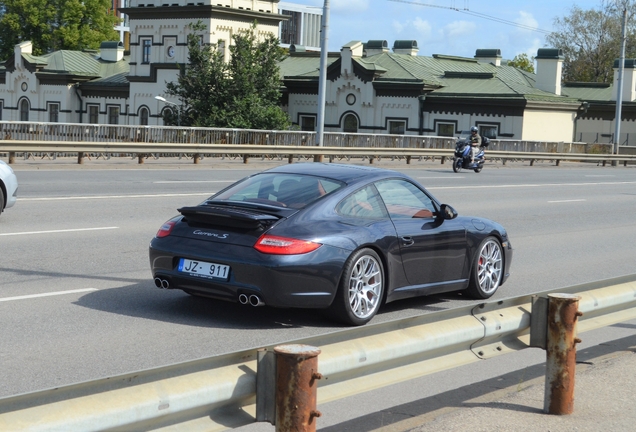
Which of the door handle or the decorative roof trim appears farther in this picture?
the decorative roof trim

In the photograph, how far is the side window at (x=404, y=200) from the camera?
908 cm

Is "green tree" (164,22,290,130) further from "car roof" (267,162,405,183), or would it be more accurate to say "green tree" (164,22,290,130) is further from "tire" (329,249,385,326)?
"tire" (329,249,385,326)

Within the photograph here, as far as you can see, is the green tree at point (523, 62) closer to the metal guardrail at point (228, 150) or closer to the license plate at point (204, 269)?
the metal guardrail at point (228, 150)

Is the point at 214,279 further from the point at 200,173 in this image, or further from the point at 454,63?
the point at 454,63

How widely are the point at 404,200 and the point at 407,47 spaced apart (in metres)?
56.1

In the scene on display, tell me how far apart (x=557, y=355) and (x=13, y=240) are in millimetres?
8218

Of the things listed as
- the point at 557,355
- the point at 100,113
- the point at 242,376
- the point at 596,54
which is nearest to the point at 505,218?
the point at 557,355

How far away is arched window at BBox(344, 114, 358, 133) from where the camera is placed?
185 feet

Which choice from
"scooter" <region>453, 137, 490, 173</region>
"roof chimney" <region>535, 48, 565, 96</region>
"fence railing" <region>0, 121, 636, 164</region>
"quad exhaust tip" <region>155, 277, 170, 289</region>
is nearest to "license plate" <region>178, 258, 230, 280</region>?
"quad exhaust tip" <region>155, 277, 170, 289</region>

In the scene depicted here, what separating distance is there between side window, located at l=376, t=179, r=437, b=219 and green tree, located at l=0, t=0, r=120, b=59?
3057 inches

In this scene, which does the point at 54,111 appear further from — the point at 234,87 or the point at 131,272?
the point at 131,272

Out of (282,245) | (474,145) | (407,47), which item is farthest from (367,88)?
(282,245)

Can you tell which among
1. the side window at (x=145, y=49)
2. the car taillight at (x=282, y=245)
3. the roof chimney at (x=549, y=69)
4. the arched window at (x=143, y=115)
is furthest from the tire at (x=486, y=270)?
the arched window at (x=143, y=115)

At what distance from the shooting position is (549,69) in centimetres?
5909
